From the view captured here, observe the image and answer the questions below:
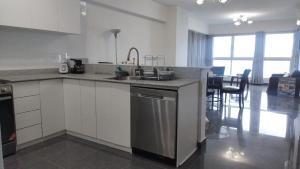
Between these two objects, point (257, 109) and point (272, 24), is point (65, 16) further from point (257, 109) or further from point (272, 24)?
point (272, 24)

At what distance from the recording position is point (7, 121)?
2.43 m

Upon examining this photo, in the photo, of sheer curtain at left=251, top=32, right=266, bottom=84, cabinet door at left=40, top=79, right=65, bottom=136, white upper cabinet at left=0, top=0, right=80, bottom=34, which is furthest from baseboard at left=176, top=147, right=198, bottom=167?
sheer curtain at left=251, top=32, right=266, bottom=84

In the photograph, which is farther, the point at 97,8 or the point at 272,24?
the point at 272,24

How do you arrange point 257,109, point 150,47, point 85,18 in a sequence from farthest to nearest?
point 150,47
point 257,109
point 85,18

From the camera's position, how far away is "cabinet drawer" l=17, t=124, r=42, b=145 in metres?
2.61

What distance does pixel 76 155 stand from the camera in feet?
8.32

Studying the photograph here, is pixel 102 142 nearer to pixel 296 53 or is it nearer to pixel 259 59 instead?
pixel 259 59

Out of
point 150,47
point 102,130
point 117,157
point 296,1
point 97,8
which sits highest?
point 296,1

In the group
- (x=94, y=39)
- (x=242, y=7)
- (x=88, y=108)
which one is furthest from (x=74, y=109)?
(x=242, y=7)

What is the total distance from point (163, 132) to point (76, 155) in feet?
3.70

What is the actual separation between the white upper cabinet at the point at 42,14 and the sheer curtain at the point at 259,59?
8.10 metres

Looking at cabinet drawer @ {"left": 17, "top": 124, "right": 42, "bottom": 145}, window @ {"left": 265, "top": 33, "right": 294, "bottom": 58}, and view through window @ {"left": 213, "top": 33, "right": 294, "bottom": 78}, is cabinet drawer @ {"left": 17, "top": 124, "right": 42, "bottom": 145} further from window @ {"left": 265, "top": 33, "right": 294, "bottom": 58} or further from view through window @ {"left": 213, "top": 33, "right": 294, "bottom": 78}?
window @ {"left": 265, "top": 33, "right": 294, "bottom": 58}

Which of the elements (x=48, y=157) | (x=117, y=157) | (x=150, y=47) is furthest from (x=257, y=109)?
(x=48, y=157)

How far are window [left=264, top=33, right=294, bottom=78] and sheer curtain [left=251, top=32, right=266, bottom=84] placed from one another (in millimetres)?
234
